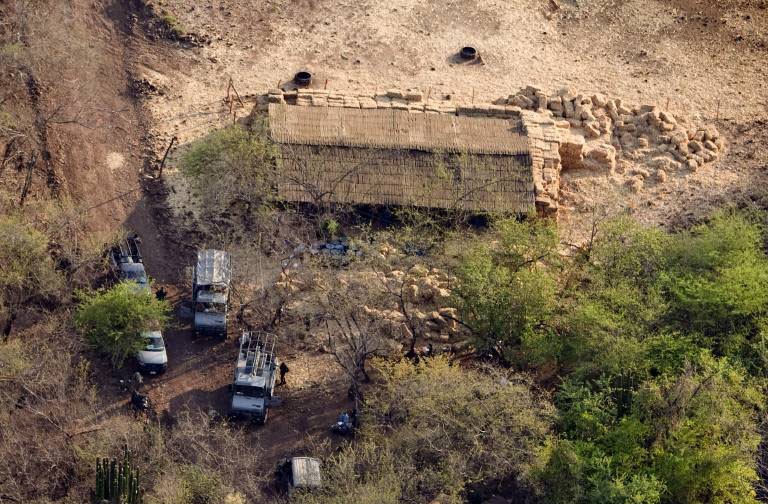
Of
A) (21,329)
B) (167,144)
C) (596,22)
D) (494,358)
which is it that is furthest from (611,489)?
(596,22)

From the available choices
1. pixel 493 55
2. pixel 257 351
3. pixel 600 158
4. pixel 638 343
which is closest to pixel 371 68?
pixel 493 55

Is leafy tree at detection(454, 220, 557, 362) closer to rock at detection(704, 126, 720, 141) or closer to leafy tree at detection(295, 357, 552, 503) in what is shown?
leafy tree at detection(295, 357, 552, 503)

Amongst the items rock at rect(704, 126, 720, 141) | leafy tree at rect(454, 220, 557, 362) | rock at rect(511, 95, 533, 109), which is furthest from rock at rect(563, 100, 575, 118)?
leafy tree at rect(454, 220, 557, 362)

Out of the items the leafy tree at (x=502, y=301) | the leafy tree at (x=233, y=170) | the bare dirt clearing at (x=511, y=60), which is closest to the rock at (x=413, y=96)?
the bare dirt clearing at (x=511, y=60)

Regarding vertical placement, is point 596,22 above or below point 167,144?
above

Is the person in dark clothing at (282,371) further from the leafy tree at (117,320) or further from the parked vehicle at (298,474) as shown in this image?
the leafy tree at (117,320)

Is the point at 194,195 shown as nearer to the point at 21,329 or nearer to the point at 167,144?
the point at 167,144
